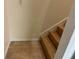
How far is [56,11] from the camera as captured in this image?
13.6 ft

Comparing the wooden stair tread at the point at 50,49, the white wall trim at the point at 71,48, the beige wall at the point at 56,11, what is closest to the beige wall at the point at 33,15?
the beige wall at the point at 56,11

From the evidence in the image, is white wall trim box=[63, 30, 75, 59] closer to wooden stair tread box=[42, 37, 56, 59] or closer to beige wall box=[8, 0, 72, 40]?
wooden stair tread box=[42, 37, 56, 59]

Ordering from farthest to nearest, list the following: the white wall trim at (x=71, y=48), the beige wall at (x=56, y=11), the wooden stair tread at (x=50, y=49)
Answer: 1. the beige wall at (x=56, y=11)
2. the wooden stair tread at (x=50, y=49)
3. the white wall trim at (x=71, y=48)

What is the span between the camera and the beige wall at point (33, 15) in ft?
13.5

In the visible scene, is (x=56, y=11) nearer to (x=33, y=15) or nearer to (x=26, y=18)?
(x=33, y=15)

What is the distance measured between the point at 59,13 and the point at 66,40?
237cm

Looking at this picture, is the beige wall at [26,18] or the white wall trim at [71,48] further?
the beige wall at [26,18]

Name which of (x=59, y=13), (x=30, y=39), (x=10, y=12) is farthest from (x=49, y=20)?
(x=10, y=12)

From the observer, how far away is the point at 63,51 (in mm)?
1966

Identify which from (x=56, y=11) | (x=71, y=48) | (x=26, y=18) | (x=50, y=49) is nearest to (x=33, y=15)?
(x=26, y=18)

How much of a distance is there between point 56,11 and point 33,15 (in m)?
0.66

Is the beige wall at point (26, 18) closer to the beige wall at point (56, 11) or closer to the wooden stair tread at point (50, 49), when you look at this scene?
the beige wall at point (56, 11)
